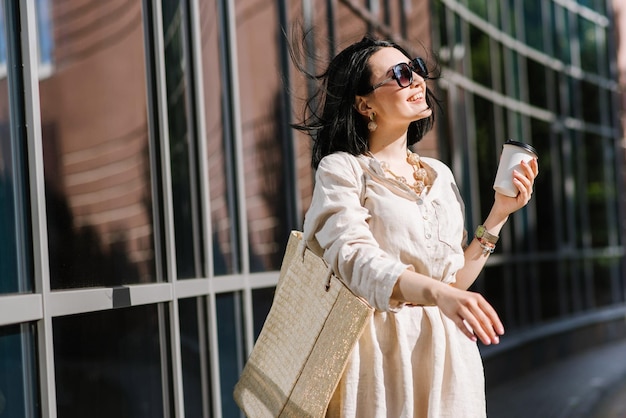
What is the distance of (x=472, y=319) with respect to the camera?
2.15 meters

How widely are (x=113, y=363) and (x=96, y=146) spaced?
71 centimetres

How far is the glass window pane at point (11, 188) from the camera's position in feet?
9.83

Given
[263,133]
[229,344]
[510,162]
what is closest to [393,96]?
[510,162]

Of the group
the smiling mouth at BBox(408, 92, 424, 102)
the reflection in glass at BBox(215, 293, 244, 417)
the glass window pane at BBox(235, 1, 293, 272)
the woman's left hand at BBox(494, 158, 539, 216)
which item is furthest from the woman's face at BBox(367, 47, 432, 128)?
the glass window pane at BBox(235, 1, 293, 272)

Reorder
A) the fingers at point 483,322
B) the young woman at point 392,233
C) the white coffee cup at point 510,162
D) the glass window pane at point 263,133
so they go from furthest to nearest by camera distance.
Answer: the glass window pane at point 263,133, the white coffee cup at point 510,162, the young woman at point 392,233, the fingers at point 483,322

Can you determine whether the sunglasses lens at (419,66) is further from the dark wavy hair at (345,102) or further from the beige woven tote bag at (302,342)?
the beige woven tote bag at (302,342)

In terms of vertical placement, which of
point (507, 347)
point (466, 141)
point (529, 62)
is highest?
point (529, 62)

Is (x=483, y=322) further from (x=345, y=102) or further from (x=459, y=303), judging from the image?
(x=345, y=102)

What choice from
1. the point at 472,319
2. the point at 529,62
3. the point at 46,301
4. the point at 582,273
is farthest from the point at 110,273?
the point at 582,273

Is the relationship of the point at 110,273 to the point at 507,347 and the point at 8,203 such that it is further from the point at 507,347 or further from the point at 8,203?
the point at 507,347

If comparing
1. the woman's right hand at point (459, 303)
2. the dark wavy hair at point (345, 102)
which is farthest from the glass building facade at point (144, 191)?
the woman's right hand at point (459, 303)

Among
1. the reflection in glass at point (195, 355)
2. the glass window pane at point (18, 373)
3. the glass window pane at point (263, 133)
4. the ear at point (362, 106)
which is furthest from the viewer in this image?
the glass window pane at point (263, 133)

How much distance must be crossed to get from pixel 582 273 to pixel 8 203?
1463 centimetres

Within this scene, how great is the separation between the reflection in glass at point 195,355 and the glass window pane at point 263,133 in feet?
2.74
